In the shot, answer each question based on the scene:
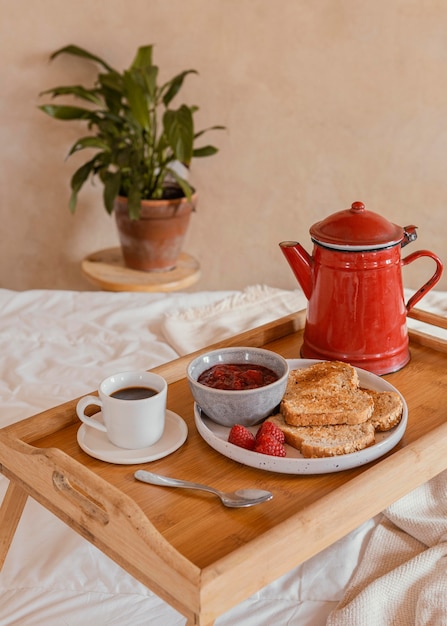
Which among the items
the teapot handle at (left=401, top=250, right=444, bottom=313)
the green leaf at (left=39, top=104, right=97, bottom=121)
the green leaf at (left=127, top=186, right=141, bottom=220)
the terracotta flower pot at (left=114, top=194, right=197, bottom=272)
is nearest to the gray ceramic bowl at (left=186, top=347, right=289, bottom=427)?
the teapot handle at (left=401, top=250, right=444, bottom=313)

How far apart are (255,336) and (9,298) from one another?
0.79 metres

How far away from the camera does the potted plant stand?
2.57 metres

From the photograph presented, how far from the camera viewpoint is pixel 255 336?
1502mm

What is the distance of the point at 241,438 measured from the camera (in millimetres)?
1071

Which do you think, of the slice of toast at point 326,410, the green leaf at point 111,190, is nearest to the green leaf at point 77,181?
the green leaf at point 111,190

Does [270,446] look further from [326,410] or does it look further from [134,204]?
[134,204]

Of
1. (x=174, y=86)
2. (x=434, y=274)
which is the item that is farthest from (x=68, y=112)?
(x=434, y=274)

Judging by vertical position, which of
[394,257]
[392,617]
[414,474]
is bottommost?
[392,617]

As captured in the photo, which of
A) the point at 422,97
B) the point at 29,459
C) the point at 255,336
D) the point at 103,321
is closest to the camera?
the point at 29,459

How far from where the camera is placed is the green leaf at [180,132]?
2541 millimetres

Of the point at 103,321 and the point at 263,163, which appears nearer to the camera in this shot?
the point at 103,321

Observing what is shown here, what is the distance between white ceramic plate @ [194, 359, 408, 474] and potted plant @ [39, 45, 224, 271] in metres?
1.52

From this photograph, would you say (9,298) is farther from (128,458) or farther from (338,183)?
(338,183)

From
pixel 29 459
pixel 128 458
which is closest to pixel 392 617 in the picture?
pixel 128 458
